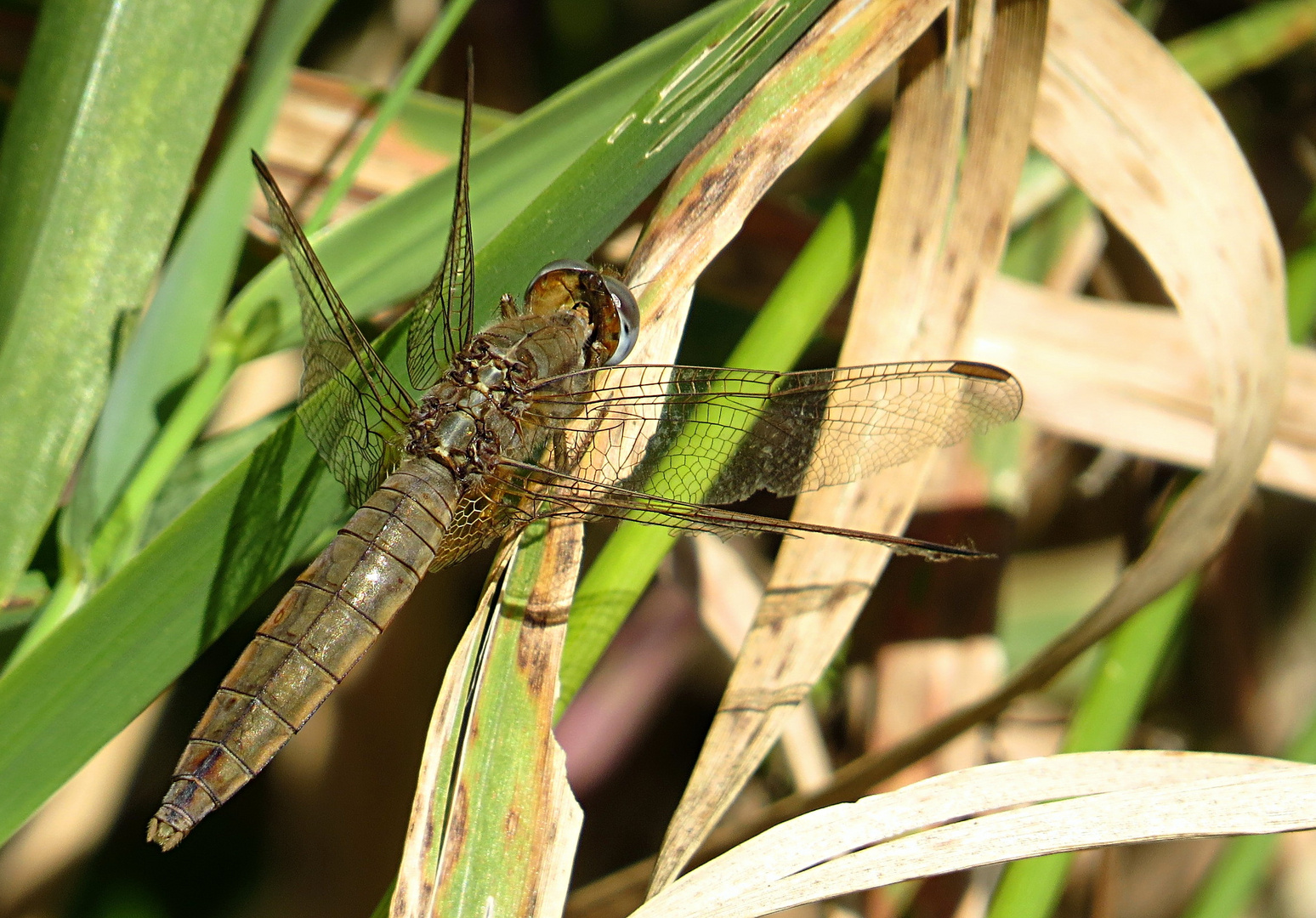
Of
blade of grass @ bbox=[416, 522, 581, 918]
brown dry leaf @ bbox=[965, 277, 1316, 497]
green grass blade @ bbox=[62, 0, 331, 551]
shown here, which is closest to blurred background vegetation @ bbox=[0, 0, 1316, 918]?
brown dry leaf @ bbox=[965, 277, 1316, 497]

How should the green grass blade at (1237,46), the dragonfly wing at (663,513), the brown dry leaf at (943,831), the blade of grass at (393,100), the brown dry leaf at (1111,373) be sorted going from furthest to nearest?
1. the green grass blade at (1237,46)
2. the brown dry leaf at (1111,373)
3. the blade of grass at (393,100)
4. the dragonfly wing at (663,513)
5. the brown dry leaf at (943,831)

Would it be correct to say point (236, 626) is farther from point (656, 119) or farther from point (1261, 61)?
point (1261, 61)

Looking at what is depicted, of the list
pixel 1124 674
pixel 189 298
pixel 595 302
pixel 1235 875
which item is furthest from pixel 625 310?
pixel 1235 875

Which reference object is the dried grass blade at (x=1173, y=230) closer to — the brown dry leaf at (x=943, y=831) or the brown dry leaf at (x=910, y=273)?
the brown dry leaf at (x=910, y=273)

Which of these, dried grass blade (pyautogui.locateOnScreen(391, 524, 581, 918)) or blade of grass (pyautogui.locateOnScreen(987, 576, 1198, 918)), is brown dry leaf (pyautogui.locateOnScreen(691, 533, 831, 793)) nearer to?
blade of grass (pyautogui.locateOnScreen(987, 576, 1198, 918))

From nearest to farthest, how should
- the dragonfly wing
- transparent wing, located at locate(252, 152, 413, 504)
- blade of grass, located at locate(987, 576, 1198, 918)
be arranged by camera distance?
the dragonfly wing → transparent wing, located at locate(252, 152, 413, 504) → blade of grass, located at locate(987, 576, 1198, 918)

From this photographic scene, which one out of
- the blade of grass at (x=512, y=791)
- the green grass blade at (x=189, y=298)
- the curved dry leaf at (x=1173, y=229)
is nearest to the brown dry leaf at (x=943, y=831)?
the blade of grass at (x=512, y=791)

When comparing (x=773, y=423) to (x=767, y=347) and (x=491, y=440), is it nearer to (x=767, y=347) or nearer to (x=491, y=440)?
(x=767, y=347)
